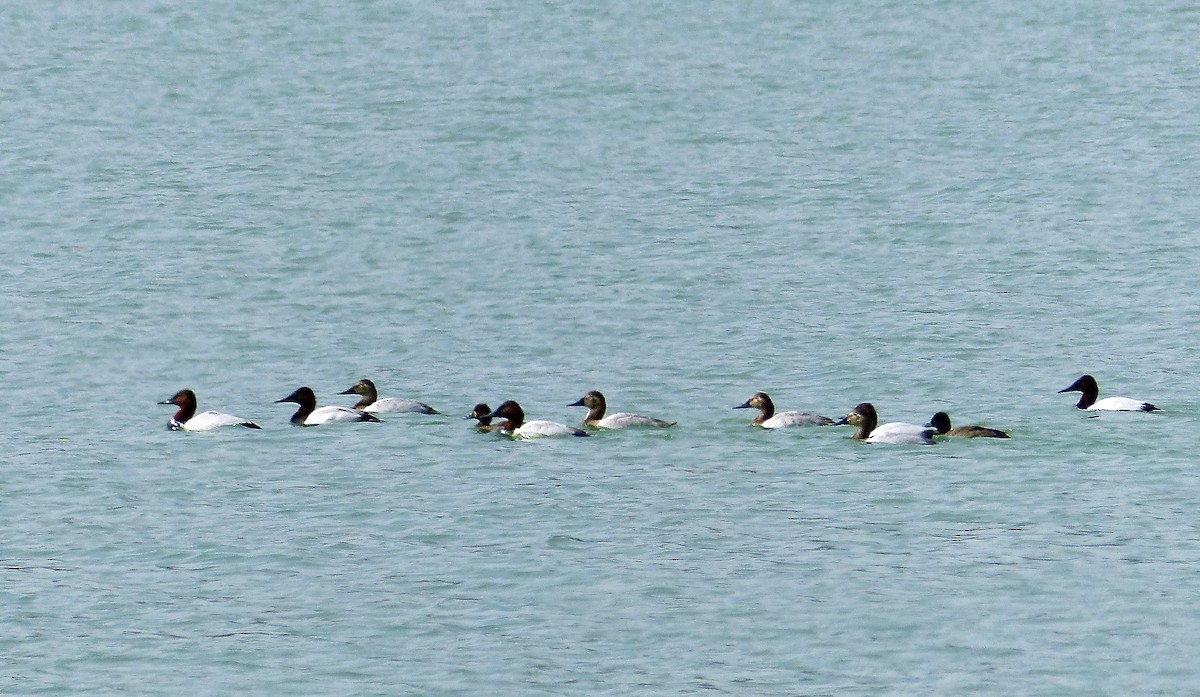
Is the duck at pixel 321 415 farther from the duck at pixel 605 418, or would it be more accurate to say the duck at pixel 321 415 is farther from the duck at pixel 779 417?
the duck at pixel 779 417

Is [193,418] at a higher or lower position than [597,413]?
lower

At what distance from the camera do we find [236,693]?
18.7m

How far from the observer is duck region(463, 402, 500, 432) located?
94.5 feet

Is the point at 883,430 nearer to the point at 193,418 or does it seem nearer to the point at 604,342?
the point at 604,342

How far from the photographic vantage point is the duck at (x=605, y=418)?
29.0 metres

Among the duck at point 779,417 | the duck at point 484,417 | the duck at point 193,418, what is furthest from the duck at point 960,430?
the duck at point 193,418

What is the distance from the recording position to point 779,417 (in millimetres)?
28766

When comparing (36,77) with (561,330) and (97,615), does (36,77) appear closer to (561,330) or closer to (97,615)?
(561,330)

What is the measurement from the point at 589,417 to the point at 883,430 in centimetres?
427

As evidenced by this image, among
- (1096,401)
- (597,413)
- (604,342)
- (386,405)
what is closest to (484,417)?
(597,413)

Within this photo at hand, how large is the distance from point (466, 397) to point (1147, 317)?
1242 centimetres

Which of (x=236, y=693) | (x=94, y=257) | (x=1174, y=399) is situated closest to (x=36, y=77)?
(x=94, y=257)

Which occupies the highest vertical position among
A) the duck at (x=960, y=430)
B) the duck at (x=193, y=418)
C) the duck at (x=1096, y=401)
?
the duck at (x=1096, y=401)

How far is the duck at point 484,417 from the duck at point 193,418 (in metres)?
3.26
